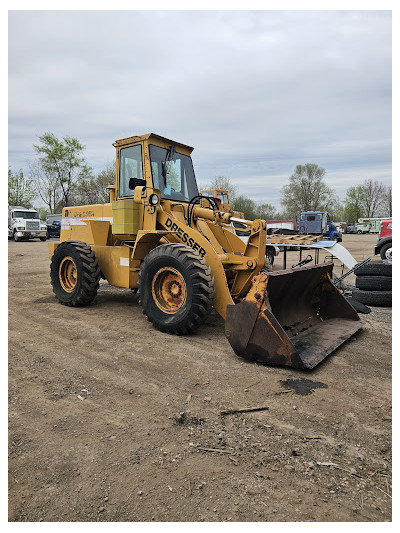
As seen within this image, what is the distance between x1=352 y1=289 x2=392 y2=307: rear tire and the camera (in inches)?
309

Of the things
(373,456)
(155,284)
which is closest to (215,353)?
(155,284)

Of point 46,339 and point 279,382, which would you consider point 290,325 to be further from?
point 46,339

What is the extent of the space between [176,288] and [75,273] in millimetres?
2849

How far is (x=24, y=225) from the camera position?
1162 inches

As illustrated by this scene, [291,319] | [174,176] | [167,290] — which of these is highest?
[174,176]

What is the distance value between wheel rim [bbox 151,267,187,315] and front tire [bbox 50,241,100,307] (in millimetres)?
1871

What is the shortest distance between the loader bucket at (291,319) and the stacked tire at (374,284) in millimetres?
2416

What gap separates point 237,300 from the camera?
18.9 ft

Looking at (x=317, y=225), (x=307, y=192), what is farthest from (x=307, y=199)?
(x=317, y=225)

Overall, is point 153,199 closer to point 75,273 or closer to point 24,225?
point 75,273

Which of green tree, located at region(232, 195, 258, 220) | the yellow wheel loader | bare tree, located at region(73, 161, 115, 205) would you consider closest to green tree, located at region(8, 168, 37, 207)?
bare tree, located at region(73, 161, 115, 205)

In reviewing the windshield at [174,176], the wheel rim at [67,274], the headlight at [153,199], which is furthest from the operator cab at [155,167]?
the wheel rim at [67,274]

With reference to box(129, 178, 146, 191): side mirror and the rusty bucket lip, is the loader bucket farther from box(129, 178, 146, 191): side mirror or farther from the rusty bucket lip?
box(129, 178, 146, 191): side mirror

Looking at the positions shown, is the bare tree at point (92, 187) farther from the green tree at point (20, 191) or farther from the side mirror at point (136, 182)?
the side mirror at point (136, 182)
